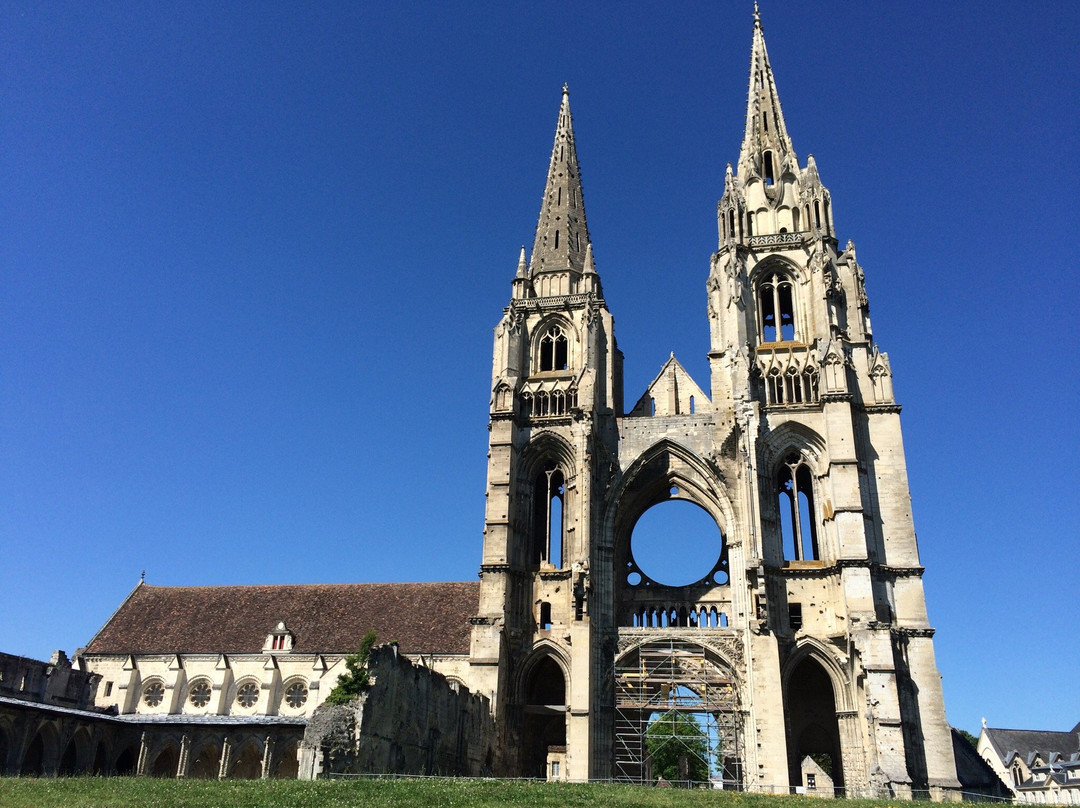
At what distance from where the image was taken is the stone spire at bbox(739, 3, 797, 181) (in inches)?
1609

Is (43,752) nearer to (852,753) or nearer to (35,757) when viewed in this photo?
(35,757)

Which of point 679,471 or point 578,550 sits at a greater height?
point 679,471

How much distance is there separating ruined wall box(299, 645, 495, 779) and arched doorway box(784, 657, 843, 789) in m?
11.1

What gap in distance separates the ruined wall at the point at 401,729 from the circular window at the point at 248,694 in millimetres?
12561

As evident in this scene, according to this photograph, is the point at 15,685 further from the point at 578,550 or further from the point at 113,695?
the point at 578,550

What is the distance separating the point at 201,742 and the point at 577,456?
1842cm

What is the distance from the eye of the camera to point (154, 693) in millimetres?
38781

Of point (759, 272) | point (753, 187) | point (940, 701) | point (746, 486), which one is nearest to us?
point (940, 701)

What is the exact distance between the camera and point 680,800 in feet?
60.2

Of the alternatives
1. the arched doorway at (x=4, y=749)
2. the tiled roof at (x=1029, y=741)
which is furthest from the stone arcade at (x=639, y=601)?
the tiled roof at (x=1029, y=741)

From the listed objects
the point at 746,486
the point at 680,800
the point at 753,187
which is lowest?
the point at 680,800

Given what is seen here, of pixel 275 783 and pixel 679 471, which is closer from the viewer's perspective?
pixel 275 783

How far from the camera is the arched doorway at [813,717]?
3111cm

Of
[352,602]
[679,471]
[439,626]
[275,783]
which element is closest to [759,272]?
[679,471]
